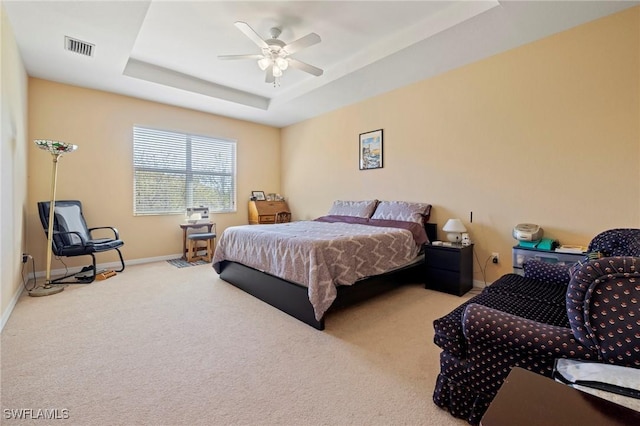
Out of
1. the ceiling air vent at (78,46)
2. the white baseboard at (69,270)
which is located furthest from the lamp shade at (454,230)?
the ceiling air vent at (78,46)

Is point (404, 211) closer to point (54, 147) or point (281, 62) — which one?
point (281, 62)

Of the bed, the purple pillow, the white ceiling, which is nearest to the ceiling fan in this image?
the white ceiling

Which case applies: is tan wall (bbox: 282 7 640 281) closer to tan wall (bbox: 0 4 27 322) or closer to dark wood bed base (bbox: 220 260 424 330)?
dark wood bed base (bbox: 220 260 424 330)

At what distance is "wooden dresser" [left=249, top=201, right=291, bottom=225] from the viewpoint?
226 inches

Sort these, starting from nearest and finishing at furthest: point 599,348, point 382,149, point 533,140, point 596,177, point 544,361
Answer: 1. point 599,348
2. point 544,361
3. point 596,177
4. point 533,140
5. point 382,149

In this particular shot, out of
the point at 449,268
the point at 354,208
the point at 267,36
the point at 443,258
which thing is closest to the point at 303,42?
the point at 267,36

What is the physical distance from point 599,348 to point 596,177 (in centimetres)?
248

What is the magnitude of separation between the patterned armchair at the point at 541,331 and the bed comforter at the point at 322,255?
42.6 inches

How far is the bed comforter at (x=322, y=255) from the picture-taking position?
2396 millimetres

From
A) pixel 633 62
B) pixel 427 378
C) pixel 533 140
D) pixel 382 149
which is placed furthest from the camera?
pixel 382 149

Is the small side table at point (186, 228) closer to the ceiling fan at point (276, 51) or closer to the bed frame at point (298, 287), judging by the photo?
the bed frame at point (298, 287)

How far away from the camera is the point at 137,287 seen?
3459mm

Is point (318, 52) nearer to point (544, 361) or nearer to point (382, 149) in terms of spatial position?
point (382, 149)

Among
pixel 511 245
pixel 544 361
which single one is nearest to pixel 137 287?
pixel 544 361
